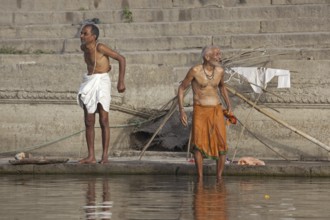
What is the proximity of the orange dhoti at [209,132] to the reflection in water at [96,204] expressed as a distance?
1181 mm

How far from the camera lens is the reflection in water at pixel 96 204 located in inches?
367

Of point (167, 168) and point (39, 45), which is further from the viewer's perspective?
point (39, 45)

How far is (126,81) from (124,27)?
2.97 metres

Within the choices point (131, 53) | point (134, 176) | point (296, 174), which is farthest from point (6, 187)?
point (131, 53)

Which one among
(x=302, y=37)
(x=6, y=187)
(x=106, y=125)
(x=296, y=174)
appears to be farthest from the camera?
(x=302, y=37)

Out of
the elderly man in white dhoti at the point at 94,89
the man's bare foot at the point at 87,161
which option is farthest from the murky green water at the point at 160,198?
the elderly man in white dhoti at the point at 94,89

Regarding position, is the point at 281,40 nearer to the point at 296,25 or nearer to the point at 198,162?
the point at 296,25

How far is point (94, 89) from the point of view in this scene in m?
14.1

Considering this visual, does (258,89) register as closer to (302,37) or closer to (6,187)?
(302,37)

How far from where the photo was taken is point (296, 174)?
13273mm

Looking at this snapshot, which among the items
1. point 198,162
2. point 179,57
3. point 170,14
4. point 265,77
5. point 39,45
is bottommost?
point 198,162

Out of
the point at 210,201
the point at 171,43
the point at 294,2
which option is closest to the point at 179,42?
the point at 171,43

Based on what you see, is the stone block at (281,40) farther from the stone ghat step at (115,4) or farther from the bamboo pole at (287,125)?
the bamboo pole at (287,125)

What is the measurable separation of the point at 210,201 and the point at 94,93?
3.96 m
